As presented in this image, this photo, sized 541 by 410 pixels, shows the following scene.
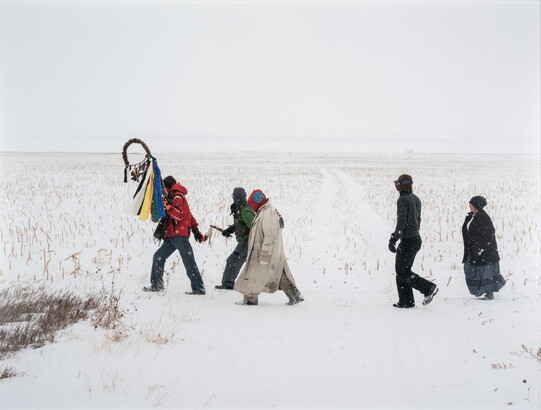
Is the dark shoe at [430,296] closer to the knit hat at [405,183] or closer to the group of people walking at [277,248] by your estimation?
the group of people walking at [277,248]

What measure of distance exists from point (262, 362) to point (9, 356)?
2.71m

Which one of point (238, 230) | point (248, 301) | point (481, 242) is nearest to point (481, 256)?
point (481, 242)

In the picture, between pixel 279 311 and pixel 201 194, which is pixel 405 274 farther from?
pixel 201 194

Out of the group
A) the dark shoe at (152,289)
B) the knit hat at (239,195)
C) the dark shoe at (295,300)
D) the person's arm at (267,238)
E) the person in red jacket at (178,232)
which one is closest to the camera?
the person's arm at (267,238)

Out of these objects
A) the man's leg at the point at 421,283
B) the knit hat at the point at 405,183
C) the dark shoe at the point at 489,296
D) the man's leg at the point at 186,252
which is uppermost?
the knit hat at the point at 405,183

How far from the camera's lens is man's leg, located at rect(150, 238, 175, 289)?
822 centimetres

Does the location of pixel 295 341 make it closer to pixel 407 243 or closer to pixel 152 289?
pixel 407 243

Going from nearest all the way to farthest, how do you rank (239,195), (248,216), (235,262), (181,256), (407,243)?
1. (407,243)
2. (181,256)
3. (248,216)
4. (239,195)
5. (235,262)

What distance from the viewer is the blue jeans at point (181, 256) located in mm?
8094

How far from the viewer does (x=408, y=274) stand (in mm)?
7520

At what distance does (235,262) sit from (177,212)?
144 cm

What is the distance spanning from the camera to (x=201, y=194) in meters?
25.0

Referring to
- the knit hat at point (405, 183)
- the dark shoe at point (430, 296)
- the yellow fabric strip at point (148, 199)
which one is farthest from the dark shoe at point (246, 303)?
the knit hat at point (405, 183)

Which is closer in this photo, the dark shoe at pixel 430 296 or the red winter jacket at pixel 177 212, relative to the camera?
the dark shoe at pixel 430 296
